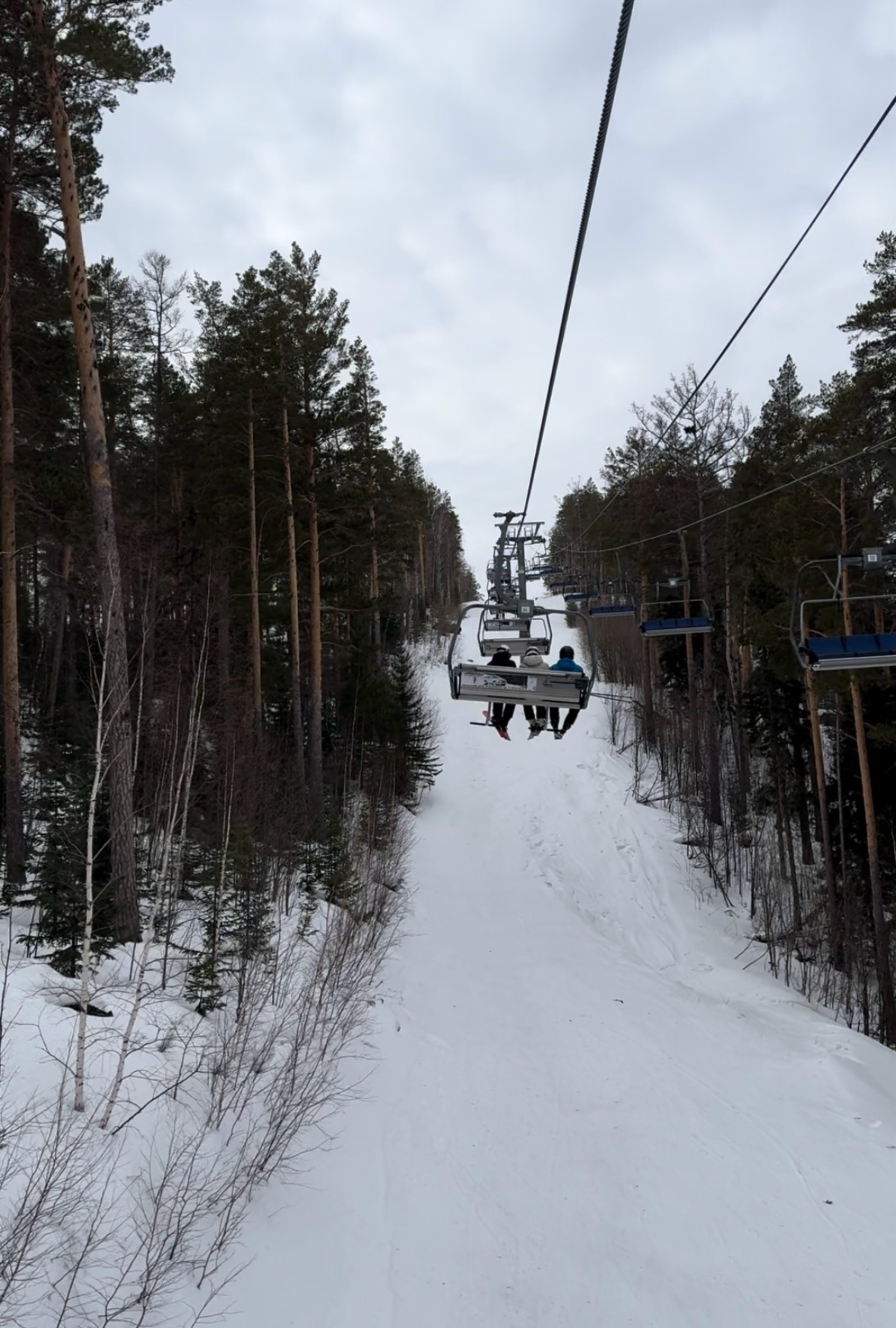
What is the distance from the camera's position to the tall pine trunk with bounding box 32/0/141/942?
855 centimetres

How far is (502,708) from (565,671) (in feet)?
7.10

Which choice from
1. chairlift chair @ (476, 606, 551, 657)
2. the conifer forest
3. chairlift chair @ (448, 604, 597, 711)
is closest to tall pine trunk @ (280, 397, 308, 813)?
the conifer forest

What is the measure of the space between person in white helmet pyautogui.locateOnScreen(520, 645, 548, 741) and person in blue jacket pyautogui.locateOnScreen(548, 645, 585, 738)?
0.48 ft

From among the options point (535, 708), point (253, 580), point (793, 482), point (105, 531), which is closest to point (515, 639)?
point (535, 708)

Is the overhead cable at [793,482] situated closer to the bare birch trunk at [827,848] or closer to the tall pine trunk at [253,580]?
the bare birch trunk at [827,848]

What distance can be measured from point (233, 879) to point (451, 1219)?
5.78 m

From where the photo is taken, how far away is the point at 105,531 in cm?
902

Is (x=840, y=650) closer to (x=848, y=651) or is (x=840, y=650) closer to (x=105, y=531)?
(x=848, y=651)

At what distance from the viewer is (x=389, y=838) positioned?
17.9 metres

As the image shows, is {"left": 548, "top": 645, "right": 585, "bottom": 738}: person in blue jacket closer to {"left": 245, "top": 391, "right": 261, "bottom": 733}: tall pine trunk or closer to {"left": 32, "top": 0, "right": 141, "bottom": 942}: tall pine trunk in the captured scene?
{"left": 32, "top": 0, "right": 141, "bottom": 942}: tall pine trunk

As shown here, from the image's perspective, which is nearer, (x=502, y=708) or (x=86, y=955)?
(x=86, y=955)

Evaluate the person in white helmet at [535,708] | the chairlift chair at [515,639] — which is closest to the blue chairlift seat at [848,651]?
the person in white helmet at [535,708]

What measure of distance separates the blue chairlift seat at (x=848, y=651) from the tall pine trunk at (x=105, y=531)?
7.75 metres

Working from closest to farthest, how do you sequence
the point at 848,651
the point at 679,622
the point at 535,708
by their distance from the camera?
the point at 848,651, the point at 535,708, the point at 679,622
